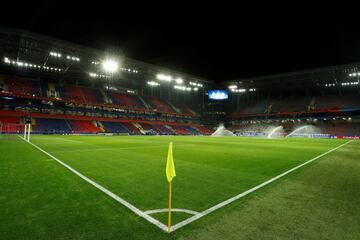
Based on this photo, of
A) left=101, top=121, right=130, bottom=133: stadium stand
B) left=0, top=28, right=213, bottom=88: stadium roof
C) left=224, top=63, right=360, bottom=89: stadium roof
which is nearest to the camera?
left=0, top=28, right=213, bottom=88: stadium roof

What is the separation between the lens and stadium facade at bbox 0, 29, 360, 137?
161ft

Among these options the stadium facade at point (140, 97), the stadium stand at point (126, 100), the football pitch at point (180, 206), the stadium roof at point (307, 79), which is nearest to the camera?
the football pitch at point (180, 206)

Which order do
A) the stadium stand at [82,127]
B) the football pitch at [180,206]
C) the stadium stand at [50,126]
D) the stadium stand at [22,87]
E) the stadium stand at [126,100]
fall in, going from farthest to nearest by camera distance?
1. the stadium stand at [126,100]
2. the stadium stand at [82,127]
3. the stadium stand at [22,87]
4. the stadium stand at [50,126]
5. the football pitch at [180,206]

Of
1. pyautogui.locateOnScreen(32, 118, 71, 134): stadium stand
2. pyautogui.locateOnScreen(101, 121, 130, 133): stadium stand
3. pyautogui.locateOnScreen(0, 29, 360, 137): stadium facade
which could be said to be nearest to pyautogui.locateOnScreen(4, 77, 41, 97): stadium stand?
pyautogui.locateOnScreen(0, 29, 360, 137): stadium facade

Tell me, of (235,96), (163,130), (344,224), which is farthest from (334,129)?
(344,224)

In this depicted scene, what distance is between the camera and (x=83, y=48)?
144 feet

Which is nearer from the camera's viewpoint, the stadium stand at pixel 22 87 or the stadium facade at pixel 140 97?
the stadium facade at pixel 140 97

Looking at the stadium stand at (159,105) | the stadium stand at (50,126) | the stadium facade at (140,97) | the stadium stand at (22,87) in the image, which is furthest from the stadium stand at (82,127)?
the stadium stand at (159,105)

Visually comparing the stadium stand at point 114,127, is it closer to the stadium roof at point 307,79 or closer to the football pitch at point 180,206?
the stadium roof at point 307,79

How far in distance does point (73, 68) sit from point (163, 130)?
107 ft

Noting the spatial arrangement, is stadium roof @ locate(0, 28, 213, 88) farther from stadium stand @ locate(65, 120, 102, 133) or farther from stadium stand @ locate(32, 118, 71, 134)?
stadium stand @ locate(65, 120, 102, 133)

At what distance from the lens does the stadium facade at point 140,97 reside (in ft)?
161

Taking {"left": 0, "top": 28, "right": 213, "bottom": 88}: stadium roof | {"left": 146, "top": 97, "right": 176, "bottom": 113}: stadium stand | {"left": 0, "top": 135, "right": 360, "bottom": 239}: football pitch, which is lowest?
{"left": 0, "top": 135, "right": 360, "bottom": 239}: football pitch

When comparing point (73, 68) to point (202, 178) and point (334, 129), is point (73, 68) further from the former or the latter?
point (334, 129)
